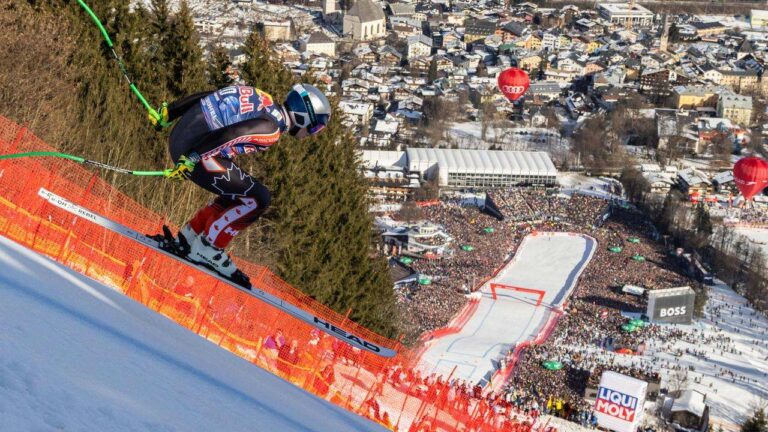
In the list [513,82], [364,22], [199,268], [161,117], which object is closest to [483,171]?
[513,82]

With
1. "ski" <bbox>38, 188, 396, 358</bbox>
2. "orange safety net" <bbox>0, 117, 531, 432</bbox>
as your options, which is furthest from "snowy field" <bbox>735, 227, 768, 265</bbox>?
"ski" <bbox>38, 188, 396, 358</bbox>

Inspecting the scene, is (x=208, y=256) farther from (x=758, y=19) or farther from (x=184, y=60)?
(x=758, y=19)

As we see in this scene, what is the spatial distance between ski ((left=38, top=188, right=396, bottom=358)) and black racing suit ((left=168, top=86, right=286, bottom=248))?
43 centimetres

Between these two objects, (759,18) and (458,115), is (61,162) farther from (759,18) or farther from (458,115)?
(759,18)

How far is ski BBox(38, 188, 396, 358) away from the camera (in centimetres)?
573

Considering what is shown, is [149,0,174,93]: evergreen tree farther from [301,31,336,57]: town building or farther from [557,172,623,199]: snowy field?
[301,31,336,57]: town building

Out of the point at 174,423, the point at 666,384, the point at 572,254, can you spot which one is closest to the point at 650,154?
the point at 572,254

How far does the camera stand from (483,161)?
3872cm

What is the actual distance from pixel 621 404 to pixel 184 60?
9.10 meters

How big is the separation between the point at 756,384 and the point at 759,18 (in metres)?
64.0

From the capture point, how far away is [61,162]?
8.52m

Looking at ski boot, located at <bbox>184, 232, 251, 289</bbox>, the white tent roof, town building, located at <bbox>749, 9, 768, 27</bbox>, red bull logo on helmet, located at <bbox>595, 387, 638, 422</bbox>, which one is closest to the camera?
ski boot, located at <bbox>184, 232, 251, 289</bbox>

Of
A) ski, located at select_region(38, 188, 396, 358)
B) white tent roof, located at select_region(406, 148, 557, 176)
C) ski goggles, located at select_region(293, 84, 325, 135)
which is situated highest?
ski goggles, located at select_region(293, 84, 325, 135)

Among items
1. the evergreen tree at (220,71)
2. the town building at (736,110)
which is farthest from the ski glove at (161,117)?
the town building at (736,110)
